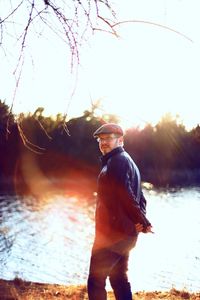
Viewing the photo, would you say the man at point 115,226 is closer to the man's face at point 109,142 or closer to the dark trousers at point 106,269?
the dark trousers at point 106,269

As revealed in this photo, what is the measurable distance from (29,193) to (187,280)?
22.3 metres

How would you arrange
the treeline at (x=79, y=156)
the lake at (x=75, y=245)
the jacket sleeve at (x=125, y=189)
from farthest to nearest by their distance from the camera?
the treeline at (x=79, y=156), the lake at (x=75, y=245), the jacket sleeve at (x=125, y=189)

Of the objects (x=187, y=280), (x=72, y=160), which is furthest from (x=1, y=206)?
(x=72, y=160)

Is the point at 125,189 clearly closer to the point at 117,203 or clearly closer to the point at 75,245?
the point at 117,203

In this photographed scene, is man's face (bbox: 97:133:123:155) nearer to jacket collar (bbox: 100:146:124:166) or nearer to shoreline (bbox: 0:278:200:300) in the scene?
jacket collar (bbox: 100:146:124:166)

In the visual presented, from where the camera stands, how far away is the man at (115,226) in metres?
3.49

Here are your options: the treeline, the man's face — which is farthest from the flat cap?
the treeline

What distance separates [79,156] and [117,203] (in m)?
44.8

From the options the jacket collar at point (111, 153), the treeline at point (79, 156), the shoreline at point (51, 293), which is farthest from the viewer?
the treeline at point (79, 156)

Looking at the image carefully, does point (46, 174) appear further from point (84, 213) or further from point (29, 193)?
point (84, 213)

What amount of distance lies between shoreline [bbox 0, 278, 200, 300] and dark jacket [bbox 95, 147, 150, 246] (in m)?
2.23

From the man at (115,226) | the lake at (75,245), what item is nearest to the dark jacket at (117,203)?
the man at (115,226)

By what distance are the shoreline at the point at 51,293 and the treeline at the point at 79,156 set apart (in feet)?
82.2

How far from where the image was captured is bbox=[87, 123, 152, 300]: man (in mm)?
3486
